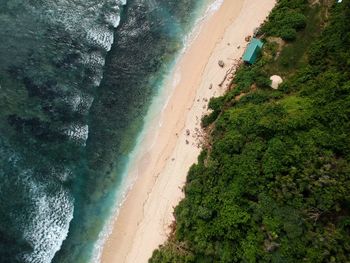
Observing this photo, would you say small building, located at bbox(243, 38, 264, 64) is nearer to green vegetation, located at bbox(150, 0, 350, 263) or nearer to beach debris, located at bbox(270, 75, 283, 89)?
green vegetation, located at bbox(150, 0, 350, 263)

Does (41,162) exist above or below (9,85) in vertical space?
below

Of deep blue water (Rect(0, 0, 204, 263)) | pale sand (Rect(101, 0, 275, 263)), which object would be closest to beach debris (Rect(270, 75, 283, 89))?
pale sand (Rect(101, 0, 275, 263))

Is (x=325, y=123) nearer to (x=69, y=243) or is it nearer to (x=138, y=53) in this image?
(x=138, y=53)

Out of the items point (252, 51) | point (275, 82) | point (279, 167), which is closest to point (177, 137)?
point (279, 167)

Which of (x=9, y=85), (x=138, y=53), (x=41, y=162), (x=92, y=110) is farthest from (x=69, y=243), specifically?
(x=138, y=53)

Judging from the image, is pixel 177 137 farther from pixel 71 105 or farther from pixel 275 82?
pixel 71 105

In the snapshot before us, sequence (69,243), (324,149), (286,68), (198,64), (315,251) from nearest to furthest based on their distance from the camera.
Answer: (315,251), (324,149), (69,243), (286,68), (198,64)
